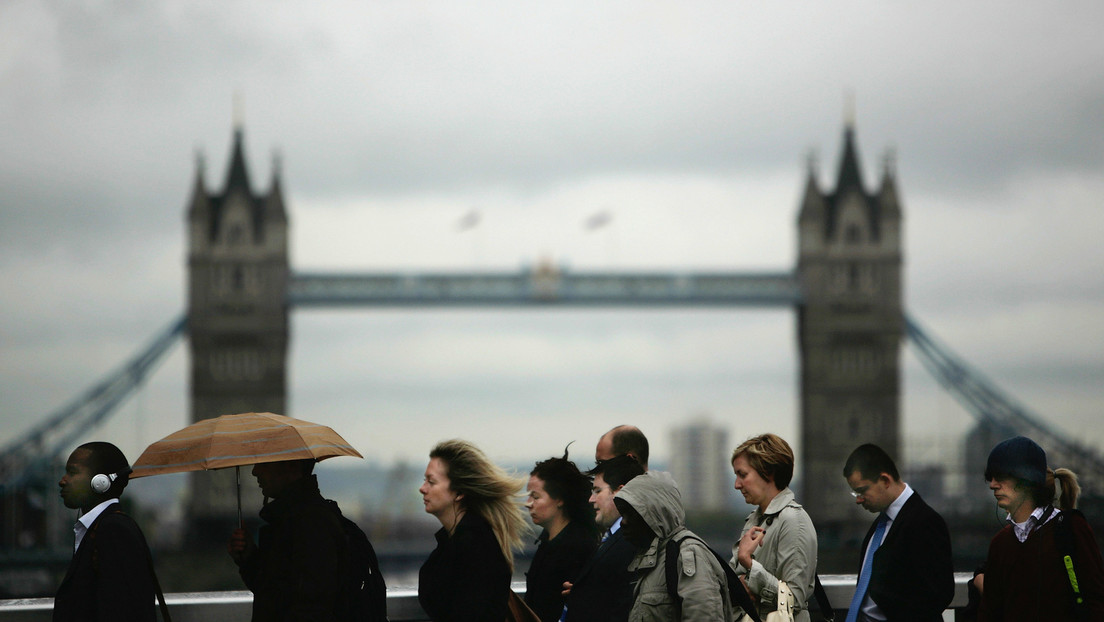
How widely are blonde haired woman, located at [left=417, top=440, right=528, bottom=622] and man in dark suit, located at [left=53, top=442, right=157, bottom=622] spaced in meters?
0.63

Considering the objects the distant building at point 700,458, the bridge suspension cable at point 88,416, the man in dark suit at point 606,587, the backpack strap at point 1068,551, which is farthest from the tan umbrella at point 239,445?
the distant building at point 700,458

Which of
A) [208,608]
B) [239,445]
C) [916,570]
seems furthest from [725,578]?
[208,608]

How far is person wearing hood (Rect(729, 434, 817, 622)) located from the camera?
309 cm

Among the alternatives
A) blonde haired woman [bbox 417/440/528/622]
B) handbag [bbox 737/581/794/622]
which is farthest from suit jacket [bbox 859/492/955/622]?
blonde haired woman [bbox 417/440/528/622]

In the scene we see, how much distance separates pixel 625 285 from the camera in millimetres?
45719

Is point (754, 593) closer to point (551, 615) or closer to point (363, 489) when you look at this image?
point (551, 615)

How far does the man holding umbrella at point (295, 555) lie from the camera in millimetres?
2918

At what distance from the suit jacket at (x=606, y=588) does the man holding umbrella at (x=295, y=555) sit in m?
0.53

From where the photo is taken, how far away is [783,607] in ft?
9.98

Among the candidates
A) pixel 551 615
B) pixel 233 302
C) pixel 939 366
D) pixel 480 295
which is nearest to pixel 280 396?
pixel 233 302

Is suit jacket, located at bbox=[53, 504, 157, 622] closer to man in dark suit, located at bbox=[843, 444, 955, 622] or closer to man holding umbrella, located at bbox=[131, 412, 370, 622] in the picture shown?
man holding umbrella, located at bbox=[131, 412, 370, 622]

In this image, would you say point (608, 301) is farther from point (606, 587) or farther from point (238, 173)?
point (606, 587)

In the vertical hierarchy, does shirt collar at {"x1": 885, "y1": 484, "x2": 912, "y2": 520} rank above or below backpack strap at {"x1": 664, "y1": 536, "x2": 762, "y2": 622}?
above

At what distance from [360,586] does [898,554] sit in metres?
1.31
